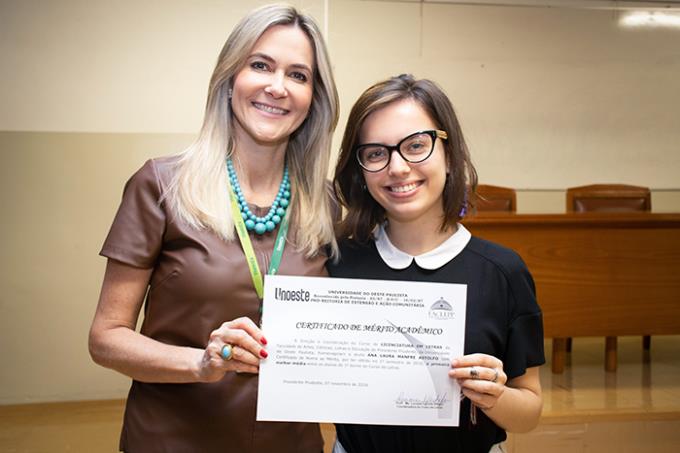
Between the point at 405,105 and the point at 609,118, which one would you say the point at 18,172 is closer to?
the point at 405,105

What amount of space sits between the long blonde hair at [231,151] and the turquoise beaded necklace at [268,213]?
0.03 m

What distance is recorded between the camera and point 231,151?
1655mm

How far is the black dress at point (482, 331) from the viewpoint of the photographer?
1448 millimetres

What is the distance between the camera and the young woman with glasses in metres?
1.45

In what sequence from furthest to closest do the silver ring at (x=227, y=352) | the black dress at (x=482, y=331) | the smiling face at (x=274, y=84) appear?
Answer: the smiling face at (x=274, y=84) < the black dress at (x=482, y=331) < the silver ring at (x=227, y=352)

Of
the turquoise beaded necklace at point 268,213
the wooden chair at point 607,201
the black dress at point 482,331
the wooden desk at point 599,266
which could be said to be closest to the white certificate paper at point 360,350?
the black dress at point 482,331

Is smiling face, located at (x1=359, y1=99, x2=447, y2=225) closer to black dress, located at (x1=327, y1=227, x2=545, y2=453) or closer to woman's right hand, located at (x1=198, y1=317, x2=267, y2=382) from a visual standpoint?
black dress, located at (x1=327, y1=227, x2=545, y2=453)

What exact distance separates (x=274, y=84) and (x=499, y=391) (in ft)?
2.95

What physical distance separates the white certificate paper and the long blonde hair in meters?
0.27

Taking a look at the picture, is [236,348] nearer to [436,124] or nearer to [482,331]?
[482,331]

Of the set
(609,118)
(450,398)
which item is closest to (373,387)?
(450,398)

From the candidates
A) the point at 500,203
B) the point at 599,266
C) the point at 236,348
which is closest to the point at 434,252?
the point at 236,348

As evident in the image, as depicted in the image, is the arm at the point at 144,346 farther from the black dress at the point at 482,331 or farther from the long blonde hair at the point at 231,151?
the black dress at the point at 482,331

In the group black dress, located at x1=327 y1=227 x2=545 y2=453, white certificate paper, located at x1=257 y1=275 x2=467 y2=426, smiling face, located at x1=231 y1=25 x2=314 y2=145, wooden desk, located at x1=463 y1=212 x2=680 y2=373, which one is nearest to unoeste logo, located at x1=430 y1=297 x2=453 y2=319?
white certificate paper, located at x1=257 y1=275 x2=467 y2=426
